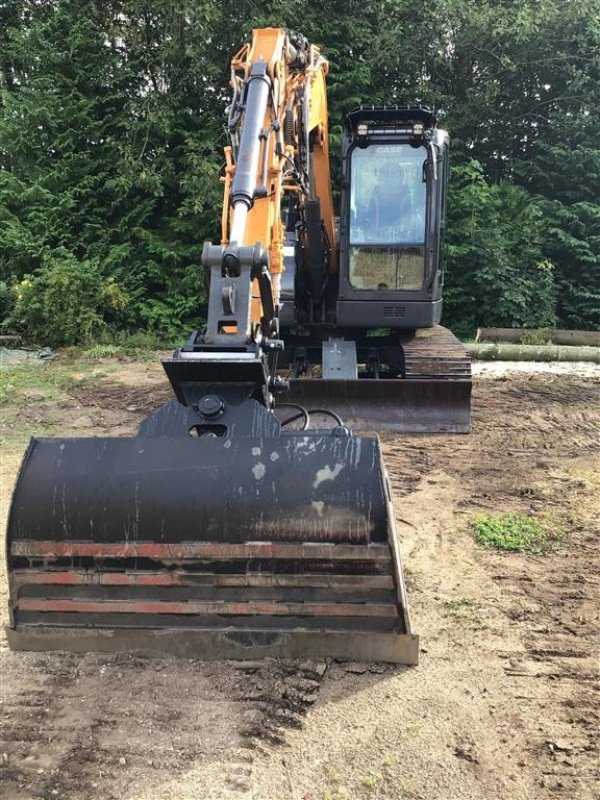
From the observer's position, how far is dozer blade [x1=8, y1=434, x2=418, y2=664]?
9.23ft

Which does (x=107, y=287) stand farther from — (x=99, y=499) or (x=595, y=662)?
(x=595, y=662)

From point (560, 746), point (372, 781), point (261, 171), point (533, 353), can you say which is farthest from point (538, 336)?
point (372, 781)

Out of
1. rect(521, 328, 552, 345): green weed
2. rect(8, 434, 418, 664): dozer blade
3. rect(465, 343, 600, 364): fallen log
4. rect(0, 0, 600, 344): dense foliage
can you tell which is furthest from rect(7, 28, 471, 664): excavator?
rect(521, 328, 552, 345): green weed

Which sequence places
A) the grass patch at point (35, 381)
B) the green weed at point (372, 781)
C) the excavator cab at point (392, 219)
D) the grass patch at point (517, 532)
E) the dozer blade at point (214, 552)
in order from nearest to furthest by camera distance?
the green weed at point (372, 781)
the dozer blade at point (214, 552)
the grass patch at point (517, 532)
the excavator cab at point (392, 219)
the grass patch at point (35, 381)

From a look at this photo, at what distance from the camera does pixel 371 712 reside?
8.84 ft

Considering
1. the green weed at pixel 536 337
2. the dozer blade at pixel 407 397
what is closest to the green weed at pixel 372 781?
the dozer blade at pixel 407 397

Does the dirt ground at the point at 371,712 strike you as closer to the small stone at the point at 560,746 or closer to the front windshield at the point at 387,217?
the small stone at the point at 560,746

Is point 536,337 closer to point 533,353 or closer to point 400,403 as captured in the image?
point 533,353

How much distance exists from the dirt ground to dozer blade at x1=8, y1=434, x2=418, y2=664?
0.50ft

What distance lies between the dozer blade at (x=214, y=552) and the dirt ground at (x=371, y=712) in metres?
0.15

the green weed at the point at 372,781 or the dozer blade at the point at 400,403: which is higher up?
the dozer blade at the point at 400,403

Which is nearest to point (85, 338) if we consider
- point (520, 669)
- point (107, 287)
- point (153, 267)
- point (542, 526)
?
point (107, 287)

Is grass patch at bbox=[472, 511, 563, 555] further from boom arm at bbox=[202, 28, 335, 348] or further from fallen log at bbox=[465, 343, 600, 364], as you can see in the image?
fallen log at bbox=[465, 343, 600, 364]

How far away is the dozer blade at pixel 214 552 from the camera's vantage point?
2814 mm
